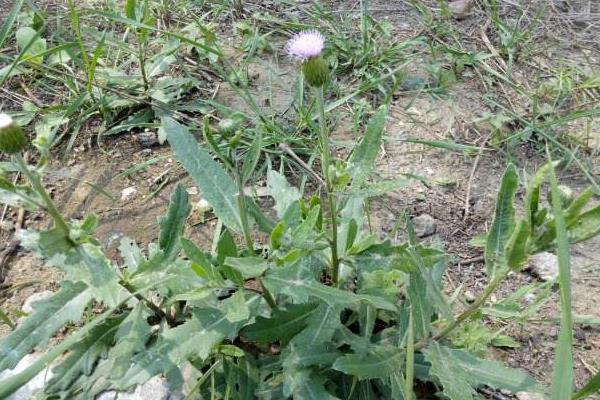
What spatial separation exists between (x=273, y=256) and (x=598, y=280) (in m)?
1.16

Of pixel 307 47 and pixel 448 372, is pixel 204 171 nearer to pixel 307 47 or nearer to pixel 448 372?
pixel 307 47

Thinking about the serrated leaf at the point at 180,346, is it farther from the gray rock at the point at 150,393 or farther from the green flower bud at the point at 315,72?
the green flower bud at the point at 315,72

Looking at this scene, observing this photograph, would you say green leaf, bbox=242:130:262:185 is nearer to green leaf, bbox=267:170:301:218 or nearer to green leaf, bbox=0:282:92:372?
green leaf, bbox=267:170:301:218

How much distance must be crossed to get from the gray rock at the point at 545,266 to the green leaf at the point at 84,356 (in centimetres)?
129

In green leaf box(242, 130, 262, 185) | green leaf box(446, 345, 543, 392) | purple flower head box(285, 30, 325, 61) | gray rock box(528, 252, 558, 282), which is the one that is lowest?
gray rock box(528, 252, 558, 282)

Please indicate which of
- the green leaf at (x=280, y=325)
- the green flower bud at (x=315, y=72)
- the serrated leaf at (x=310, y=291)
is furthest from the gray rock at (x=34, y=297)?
the green flower bud at (x=315, y=72)

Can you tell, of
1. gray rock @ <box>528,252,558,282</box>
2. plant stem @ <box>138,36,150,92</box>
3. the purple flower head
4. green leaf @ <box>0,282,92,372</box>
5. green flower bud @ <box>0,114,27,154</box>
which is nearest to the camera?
green flower bud @ <box>0,114,27,154</box>

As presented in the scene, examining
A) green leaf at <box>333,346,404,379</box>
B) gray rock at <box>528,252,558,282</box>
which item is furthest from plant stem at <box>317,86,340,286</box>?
gray rock at <box>528,252,558,282</box>

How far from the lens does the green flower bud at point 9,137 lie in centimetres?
121

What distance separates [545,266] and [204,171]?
3.76 ft

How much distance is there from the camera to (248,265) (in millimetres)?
1309

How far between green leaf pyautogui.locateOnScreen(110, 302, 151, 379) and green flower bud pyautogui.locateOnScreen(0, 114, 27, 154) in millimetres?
456

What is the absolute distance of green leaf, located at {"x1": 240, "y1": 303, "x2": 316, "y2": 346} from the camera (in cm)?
147

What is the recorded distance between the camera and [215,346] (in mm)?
1518
